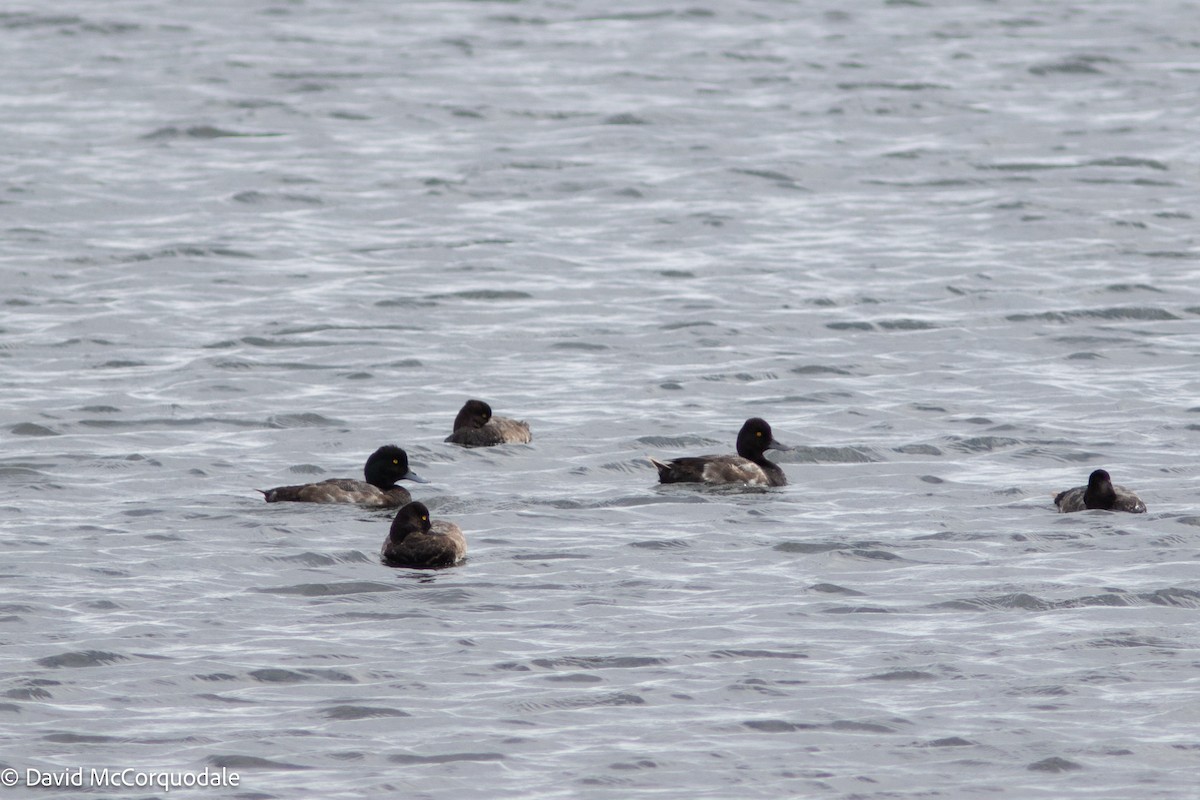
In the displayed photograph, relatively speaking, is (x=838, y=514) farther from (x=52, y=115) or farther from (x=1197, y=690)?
(x=52, y=115)

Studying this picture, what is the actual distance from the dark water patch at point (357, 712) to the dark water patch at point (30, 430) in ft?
25.7

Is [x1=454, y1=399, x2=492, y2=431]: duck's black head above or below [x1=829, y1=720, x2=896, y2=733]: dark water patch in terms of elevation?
above

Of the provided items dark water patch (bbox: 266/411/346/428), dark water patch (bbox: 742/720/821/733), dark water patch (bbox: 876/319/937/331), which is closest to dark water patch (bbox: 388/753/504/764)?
dark water patch (bbox: 742/720/821/733)

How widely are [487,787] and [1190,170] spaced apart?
22.9 metres

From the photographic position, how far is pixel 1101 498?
1617 cm

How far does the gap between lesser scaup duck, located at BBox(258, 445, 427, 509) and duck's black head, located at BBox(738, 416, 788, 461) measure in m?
2.84

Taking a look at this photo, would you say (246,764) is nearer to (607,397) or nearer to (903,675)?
(903,675)

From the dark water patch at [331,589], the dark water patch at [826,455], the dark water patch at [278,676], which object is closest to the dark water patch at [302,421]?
the dark water patch at [826,455]

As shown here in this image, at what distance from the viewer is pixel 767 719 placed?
12.4 m

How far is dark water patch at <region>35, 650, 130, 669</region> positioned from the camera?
518 inches

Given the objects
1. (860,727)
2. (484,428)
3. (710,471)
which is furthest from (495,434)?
(860,727)

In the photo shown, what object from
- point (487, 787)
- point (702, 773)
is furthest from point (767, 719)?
point (487, 787)

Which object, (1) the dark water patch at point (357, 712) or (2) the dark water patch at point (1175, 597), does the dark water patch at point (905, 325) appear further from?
(1) the dark water patch at point (357, 712)

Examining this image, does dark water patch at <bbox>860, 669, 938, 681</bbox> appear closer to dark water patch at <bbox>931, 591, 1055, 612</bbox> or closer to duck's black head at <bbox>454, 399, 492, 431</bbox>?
dark water patch at <bbox>931, 591, 1055, 612</bbox>
